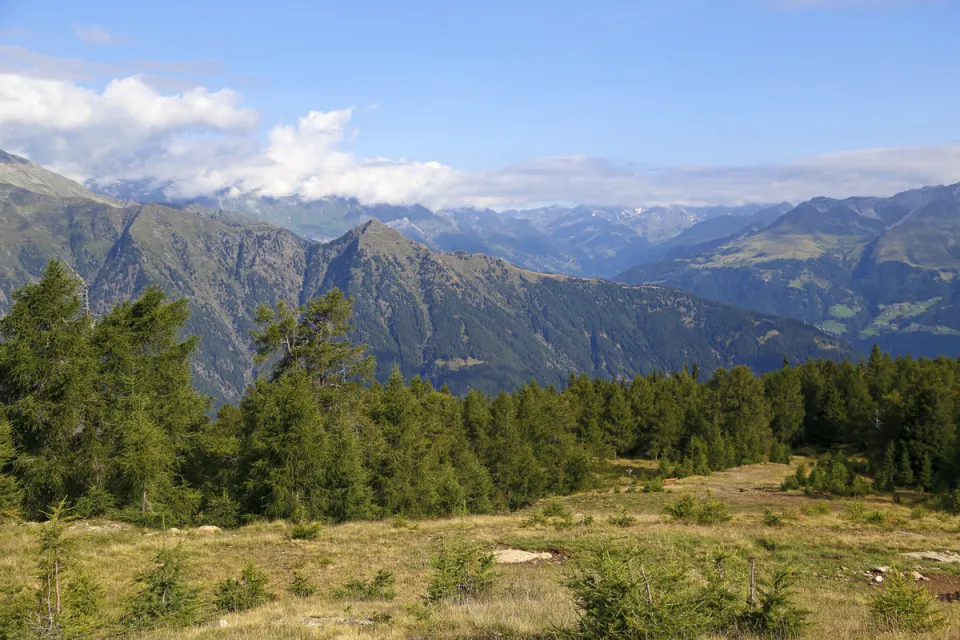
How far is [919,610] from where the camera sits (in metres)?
13.3

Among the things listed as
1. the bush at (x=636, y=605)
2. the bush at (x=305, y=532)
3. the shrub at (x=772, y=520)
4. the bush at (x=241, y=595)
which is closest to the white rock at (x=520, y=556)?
the bush at (x=305, y=532)

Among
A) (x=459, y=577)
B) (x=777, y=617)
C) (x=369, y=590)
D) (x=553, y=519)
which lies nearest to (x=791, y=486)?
(x=553, y=519)

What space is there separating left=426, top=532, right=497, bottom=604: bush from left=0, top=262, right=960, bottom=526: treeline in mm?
12973

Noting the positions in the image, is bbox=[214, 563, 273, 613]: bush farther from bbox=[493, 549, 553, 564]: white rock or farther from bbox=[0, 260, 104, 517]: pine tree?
bbox=[0, 260, 104, 517]: pine tree

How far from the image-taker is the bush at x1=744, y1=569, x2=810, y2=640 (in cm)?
1283

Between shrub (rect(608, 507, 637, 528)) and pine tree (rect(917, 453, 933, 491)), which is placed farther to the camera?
pine tree (rect(917, 453, 933, 491))

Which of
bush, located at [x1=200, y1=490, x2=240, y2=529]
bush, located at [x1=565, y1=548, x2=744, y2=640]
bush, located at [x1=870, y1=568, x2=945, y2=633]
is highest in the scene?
bush, located at [x1=565, y1=548, x2=744, y2=640]

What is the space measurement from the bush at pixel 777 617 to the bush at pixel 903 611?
1965 mm

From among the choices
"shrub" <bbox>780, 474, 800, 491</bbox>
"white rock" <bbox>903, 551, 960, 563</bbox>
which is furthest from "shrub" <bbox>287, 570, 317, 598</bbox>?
"shrub" <bbox>780, 474, 800, 491</bbox>

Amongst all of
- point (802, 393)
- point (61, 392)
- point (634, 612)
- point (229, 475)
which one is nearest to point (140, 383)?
point (61, 392)

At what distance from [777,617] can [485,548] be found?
1552 cm

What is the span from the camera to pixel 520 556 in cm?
2550

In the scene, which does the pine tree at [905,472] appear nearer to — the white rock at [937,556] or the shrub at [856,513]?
the shrub at [856,513]

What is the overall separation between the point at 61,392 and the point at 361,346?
2004 cm
